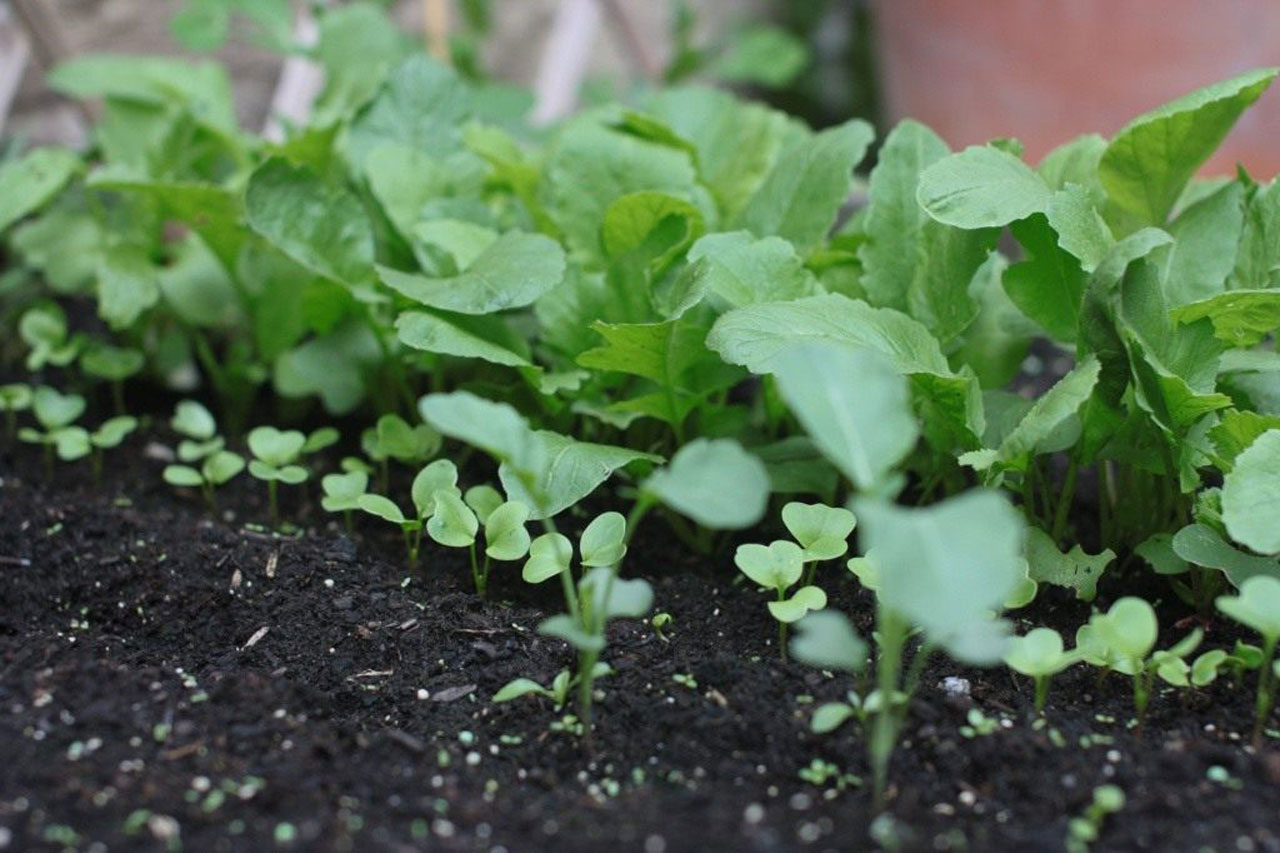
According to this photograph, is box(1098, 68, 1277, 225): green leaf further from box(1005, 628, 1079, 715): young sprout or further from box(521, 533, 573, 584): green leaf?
box(521, 533, 573, 584): green leaf

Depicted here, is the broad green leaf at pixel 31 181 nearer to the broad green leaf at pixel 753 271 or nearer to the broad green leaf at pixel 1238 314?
the broad green leaf at pixel 753 271

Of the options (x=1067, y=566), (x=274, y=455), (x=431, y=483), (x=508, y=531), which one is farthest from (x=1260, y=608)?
(x=274, y=455)

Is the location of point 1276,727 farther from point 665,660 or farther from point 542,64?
point 542,64

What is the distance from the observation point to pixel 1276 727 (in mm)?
1062

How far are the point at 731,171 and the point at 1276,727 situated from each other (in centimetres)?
95

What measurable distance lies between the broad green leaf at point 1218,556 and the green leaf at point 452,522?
0.65 m

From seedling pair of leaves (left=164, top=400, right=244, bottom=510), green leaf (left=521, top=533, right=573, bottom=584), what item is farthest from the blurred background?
green leaf (left=521, top=533, right=573, bottom=584)

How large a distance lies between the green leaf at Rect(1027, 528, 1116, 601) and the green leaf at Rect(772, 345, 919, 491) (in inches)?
17.5

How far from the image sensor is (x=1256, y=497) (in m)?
1.06

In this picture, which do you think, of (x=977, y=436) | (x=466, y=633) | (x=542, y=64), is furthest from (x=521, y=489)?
(x=542, y=64)

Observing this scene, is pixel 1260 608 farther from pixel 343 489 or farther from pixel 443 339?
pixel 343 489

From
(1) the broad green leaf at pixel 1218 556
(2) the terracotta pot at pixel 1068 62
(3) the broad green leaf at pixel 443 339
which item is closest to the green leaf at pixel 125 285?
(3) the broad green leaf at pixel 443 339

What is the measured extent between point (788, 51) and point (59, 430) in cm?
189

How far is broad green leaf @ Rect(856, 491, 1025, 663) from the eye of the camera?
777 mm
